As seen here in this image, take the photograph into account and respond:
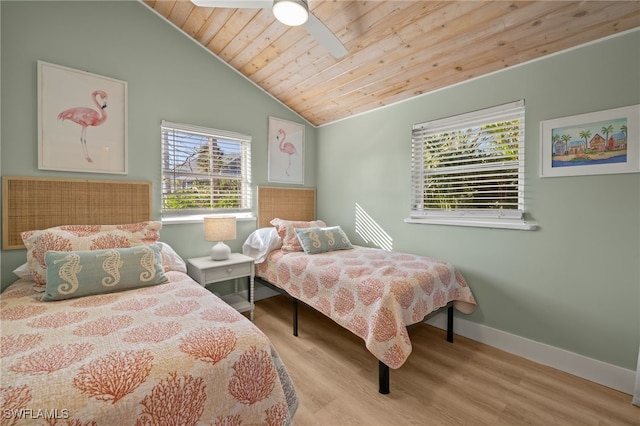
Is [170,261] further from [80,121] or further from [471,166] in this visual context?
[471,166]

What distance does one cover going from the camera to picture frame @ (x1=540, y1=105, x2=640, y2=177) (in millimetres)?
1805

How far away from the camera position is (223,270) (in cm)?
266

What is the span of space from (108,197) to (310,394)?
2.26 metres

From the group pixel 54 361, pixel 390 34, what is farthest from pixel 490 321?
pixel 54 361

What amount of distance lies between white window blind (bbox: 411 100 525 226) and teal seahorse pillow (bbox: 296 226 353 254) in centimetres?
83

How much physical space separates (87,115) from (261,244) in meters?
1.86

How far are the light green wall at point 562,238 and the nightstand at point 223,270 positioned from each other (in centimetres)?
173

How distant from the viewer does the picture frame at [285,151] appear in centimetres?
351

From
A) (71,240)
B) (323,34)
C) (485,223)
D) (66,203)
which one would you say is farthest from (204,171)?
(485,223)

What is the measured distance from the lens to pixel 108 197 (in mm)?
2396

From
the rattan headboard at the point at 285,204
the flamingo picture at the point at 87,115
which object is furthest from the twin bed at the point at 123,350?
the rattan headboard at the point at 285,204

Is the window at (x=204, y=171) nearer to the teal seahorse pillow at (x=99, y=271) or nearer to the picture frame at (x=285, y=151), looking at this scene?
the picture frame at (x=285, y=151)

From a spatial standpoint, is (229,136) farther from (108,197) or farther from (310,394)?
(310,394)

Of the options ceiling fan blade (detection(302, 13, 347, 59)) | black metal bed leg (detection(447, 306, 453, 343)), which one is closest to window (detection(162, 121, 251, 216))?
ceiling fan blade (detection(302, 13, 347, 59))
